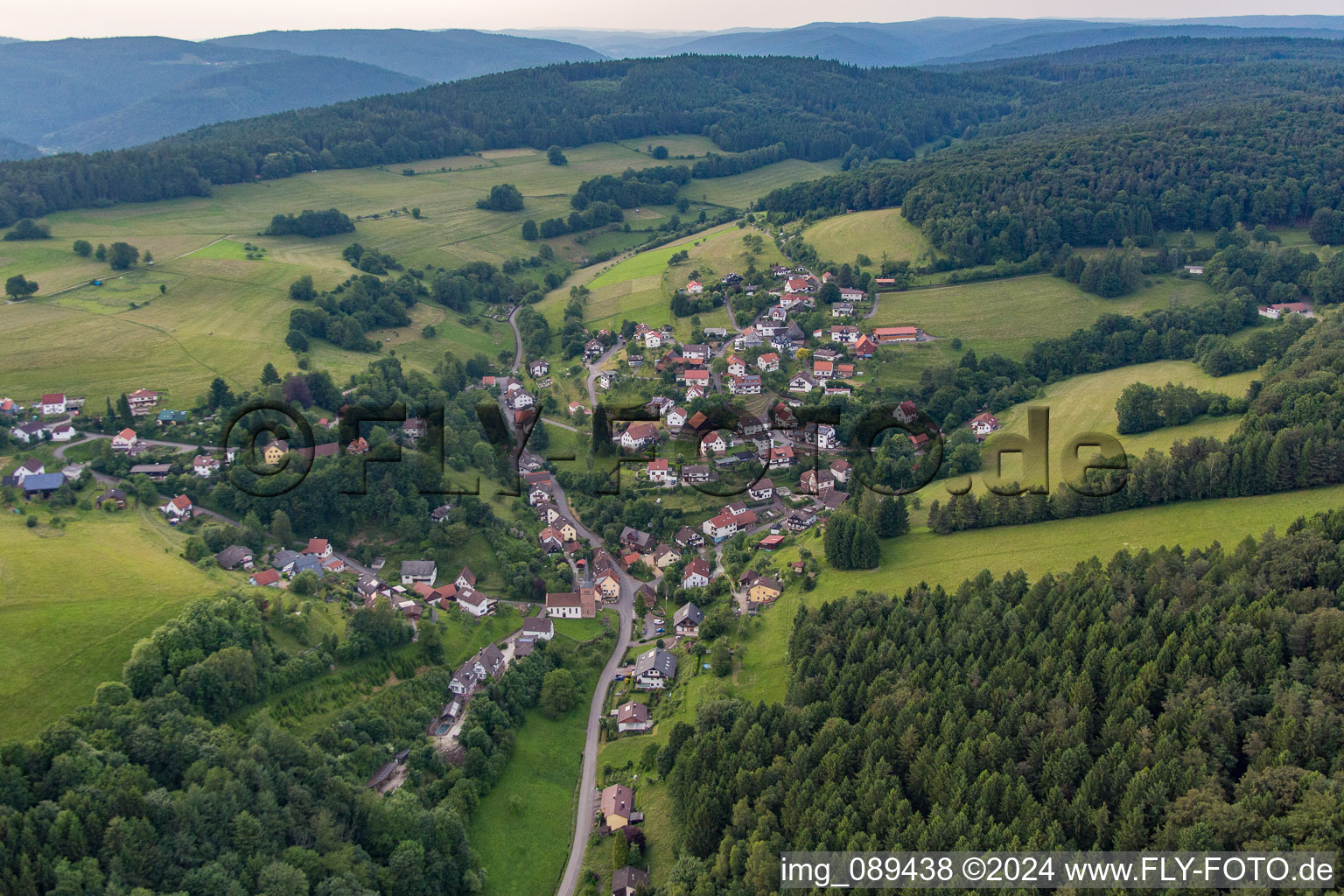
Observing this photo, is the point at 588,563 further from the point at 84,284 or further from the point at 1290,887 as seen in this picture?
the point at 84,284

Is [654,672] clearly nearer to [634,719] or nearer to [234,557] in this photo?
[634,719]

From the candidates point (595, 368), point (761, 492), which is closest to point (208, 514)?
point (761, 492)

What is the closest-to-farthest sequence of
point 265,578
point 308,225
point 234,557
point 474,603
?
point 265,578
point 234,557
point 474,603
point 308,225

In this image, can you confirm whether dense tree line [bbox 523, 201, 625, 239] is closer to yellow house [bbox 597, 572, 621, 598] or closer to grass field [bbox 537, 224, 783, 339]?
grass field [bbox 537, 224, 783, 339]

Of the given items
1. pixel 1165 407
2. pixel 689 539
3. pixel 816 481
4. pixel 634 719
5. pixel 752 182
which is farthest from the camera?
pixel 752 182

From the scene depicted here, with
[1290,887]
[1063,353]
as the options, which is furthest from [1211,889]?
[1063,353]
